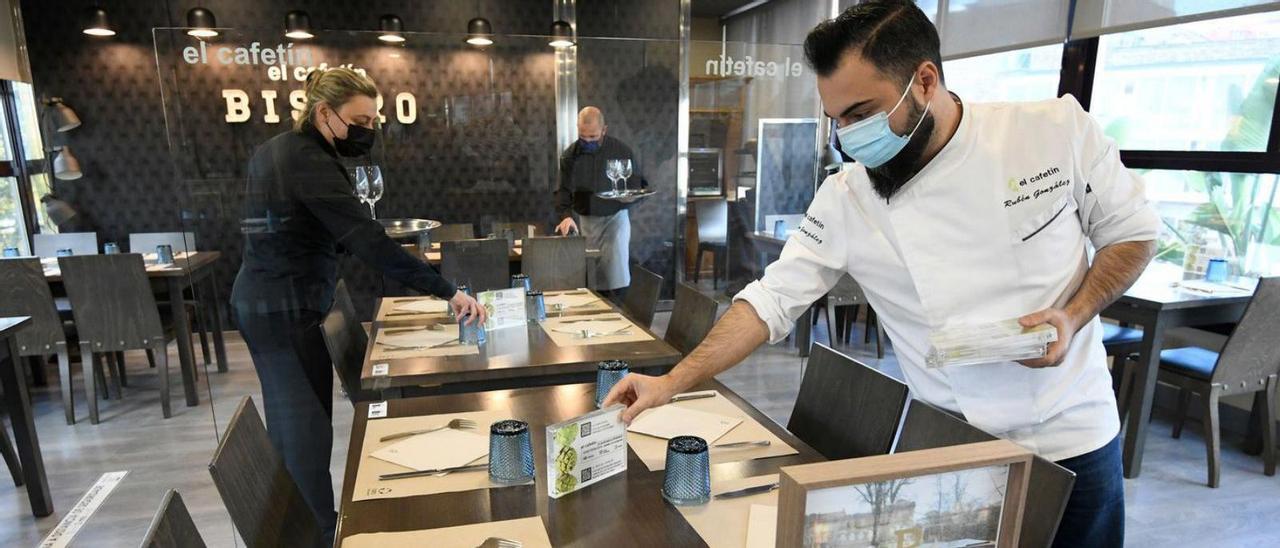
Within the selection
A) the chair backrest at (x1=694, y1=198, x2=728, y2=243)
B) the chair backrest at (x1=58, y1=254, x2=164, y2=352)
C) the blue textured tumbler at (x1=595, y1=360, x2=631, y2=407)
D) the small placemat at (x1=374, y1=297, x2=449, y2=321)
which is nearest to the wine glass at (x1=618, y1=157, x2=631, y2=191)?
the chair backrest at (x1=694, y1=198, x2=728, y2=243)

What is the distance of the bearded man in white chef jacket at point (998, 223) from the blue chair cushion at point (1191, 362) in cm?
216

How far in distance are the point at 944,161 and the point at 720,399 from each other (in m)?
0.81

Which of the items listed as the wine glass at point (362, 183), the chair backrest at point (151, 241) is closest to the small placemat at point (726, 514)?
the wine glass at point (362, 183)

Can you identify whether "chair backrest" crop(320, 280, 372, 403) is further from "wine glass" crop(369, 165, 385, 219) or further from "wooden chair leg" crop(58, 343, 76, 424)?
"wooden chair leg" crop(58, 343, 76, 424)

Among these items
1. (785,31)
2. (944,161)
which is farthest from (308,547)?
(785,31)

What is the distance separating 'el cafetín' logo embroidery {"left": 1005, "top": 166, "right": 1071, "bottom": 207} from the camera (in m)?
1.25

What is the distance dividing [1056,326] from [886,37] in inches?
22.0

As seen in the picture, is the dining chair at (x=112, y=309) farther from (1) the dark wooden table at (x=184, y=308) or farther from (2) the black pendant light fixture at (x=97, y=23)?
(2) the black pendant light fixture at (x=97, y=23)

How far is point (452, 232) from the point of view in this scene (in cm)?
431

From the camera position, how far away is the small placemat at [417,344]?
221cm

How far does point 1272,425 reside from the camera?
3004mm

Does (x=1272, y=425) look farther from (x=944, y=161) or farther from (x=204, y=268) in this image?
(x=204, y=268)

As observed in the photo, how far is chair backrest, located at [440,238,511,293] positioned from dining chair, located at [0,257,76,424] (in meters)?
1.91

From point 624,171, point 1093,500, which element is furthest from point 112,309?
point 1093,500
